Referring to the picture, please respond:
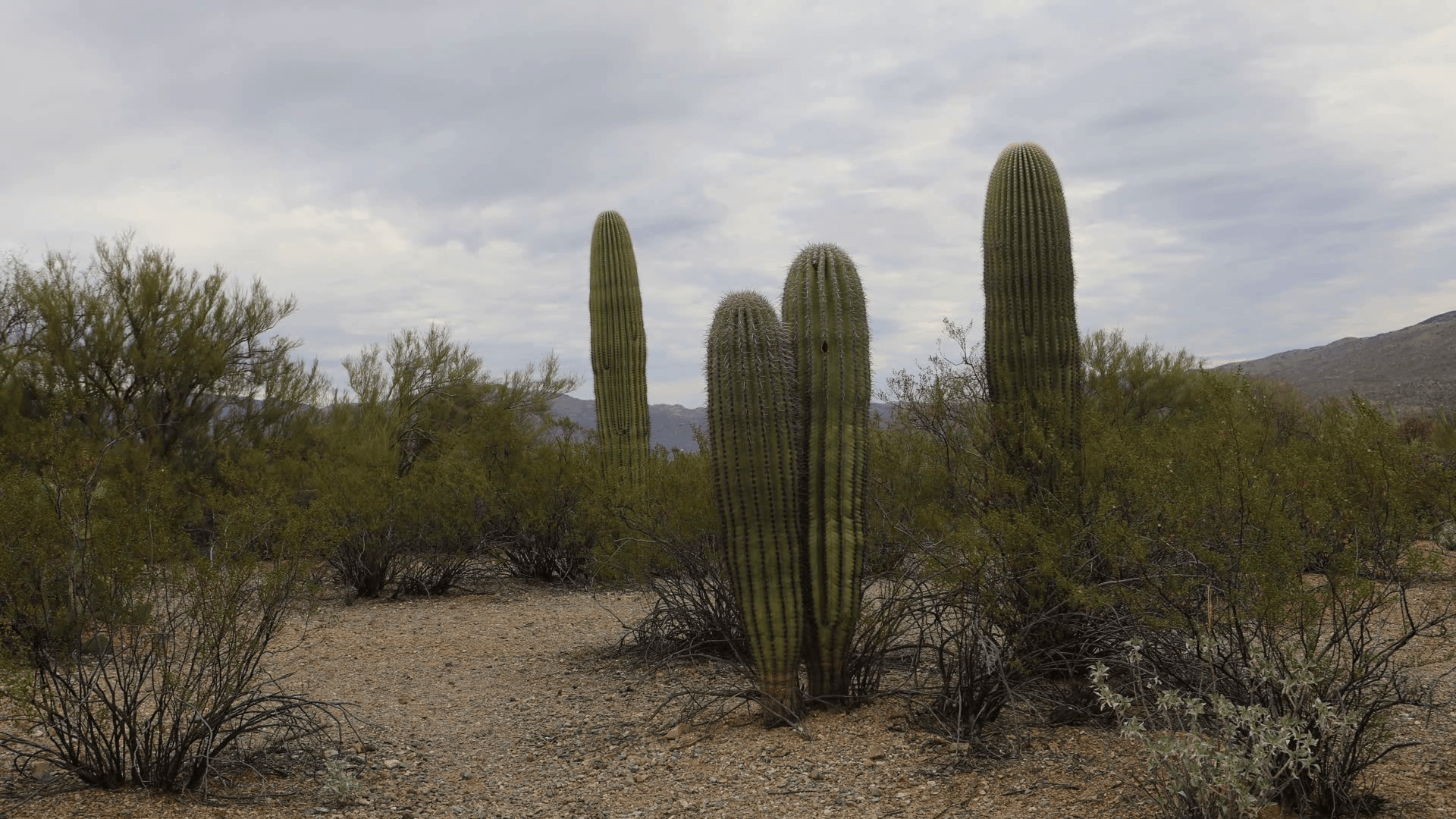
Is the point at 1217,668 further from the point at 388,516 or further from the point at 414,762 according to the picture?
the point at 388,516

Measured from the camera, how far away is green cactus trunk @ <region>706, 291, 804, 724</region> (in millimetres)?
5938

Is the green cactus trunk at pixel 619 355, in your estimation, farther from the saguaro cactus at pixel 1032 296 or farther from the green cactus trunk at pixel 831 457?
the green cactus trunk at pixel 831 457

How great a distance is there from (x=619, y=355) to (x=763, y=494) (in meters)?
8.13

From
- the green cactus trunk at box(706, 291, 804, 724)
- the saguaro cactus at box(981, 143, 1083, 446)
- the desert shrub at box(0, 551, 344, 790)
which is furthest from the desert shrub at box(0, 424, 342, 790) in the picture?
the saguaro cactus at box(981, 143, 1083, 446)

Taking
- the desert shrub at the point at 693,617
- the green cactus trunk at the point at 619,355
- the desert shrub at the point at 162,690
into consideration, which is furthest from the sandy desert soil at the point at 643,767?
the green cactus trunk at the point at 619,355

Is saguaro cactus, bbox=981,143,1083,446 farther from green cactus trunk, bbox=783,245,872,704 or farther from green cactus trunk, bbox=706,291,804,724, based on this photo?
green cactus trunk, bbox=706,291,804,724

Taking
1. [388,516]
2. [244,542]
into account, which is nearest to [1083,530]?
[244,542]

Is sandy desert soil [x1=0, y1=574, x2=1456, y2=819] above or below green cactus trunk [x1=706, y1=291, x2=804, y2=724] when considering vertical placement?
below

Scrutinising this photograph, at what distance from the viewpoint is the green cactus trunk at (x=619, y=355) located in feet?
45.1

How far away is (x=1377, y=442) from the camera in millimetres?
4641

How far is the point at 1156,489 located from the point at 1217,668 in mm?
1110

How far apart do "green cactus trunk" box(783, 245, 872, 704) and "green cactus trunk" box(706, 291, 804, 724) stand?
112 mm

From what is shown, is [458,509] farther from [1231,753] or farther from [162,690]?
[1231,753]

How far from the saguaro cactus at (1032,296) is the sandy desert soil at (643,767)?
95.0 inches
